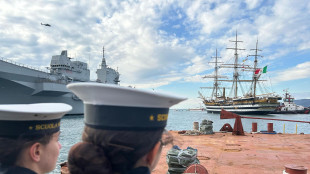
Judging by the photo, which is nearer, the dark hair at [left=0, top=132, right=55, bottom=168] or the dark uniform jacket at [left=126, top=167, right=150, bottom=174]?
the dark uniform jacket at [left=126, top=167, right=150, bottom=174]

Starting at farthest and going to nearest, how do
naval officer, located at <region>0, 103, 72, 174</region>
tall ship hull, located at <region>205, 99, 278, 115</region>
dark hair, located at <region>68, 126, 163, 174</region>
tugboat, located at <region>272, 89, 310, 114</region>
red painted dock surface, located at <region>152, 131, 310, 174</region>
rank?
tugboat, located at <region>272, 89, 310, 114</region> → tall ship hull, located at <region>205, 99, 278, 115</region> → red painted dock surface, located at <region>152, 131, 310, 174</region> → naval officer, located at <region>0, 103, 72, 174</region> → dark hair, located at <region>68, 126, 163, 174</region>

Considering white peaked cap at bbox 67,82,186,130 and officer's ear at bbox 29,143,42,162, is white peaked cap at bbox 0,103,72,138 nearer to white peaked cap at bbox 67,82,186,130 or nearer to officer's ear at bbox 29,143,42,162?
officer's ear at bbox 29,143,42,162

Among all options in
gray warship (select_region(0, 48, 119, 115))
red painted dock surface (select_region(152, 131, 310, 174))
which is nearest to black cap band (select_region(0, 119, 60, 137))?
red painted dock surface (select_region(152, 131, 310, 174))

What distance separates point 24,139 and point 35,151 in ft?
0.35

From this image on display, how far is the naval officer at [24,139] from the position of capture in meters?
1.45

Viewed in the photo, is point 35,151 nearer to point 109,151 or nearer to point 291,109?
point 109,151

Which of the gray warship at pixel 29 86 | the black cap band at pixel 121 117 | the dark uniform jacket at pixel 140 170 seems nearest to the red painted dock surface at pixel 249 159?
the dark uniform jacket at pixel 140 170

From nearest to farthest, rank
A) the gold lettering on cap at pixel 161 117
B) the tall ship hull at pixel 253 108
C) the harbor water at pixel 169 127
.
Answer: the gold lettering on cap at pixel 161 117, the harbor water at pixel 169 127, the tall ship hull at pixel 253 108

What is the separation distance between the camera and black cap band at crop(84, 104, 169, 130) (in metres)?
1.10

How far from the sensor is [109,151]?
43.3 inches

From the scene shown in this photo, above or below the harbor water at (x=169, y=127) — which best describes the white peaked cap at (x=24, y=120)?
above

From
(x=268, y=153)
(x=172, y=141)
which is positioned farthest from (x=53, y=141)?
(x=268, y=153)

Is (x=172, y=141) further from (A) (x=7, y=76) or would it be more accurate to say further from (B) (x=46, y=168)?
(A) (x=7, y=76)

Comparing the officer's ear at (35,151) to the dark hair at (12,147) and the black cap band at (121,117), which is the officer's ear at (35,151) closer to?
the dark hair at (12,147)
